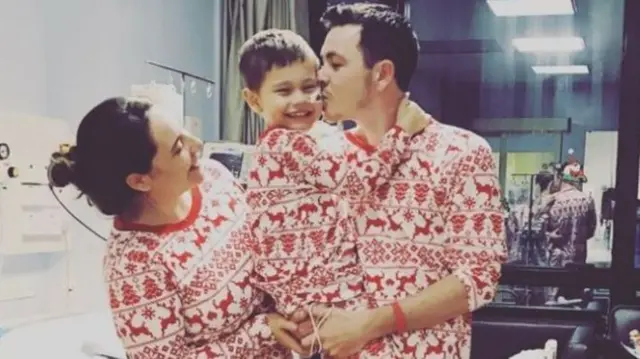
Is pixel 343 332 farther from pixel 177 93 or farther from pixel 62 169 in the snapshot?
pixel 177 93

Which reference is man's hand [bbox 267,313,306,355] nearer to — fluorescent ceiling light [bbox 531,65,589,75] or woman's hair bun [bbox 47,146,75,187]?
woman's hair bun [bbox 47,146,75,187]

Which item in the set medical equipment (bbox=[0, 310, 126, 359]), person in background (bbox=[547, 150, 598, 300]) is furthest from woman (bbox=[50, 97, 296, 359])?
person in background (bbox=[547, 150, 598, 300])

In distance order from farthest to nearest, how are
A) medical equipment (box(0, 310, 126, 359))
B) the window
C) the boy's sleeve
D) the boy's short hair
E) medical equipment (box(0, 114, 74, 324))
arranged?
the window → medical equipment (box(0, 114, 74, 324)) → medical equipment (box(0, 310, 126, 359)) → the boy's short hair → the boy's sleeve

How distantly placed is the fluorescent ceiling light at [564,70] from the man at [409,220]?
352cm

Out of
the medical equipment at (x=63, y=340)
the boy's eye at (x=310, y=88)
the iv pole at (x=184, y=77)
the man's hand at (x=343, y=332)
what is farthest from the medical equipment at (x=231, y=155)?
the man's hand at (x=343, y=332)

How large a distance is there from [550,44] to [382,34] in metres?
3.57

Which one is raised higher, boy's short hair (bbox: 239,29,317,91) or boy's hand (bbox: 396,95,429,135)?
boy's short hair (bbox: 239,29,317,91)

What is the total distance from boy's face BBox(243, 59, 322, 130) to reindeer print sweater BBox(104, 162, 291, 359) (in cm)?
22

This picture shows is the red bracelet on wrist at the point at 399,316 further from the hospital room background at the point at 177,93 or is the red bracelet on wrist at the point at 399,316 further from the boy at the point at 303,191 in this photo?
the hospital room background at the point at 177,93

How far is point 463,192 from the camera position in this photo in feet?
4.32

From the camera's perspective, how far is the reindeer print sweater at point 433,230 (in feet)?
4.32

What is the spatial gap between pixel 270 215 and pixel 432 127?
343 mm

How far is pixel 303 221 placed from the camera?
135 cm

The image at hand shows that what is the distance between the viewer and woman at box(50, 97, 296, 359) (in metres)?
1.35
